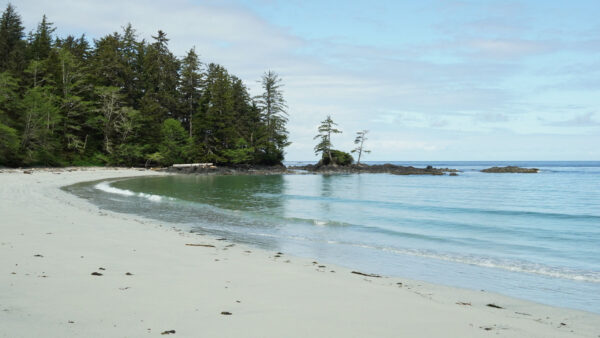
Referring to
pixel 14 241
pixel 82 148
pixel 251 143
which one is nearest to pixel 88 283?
pixel 14 241

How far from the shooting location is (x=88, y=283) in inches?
199

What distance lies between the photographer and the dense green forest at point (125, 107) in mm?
43128

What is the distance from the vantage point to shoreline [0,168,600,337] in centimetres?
387

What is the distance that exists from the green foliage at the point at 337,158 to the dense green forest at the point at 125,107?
8.70 m

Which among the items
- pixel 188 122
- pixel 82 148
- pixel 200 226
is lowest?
pixel 200 226

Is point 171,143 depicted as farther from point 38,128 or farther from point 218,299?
point 218,299

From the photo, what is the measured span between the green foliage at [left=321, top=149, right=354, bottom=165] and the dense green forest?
870 centimetres

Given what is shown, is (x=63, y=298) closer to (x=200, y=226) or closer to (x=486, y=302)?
(x=486, y=302)

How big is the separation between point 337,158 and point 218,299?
68648 millimetres

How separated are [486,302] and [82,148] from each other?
5389 cm

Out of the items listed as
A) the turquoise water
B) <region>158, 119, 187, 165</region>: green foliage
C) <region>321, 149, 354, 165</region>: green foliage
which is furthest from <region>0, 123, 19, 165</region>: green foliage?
<region>321, 149, 354, 165</region>: green foliage

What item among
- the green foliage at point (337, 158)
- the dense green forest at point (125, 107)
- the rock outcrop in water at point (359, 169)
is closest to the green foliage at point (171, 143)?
the dense green forest at point (125, 107)

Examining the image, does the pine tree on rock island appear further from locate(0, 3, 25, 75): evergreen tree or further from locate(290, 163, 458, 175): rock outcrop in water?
locate(0, 3, 25, 75): evergreen tree

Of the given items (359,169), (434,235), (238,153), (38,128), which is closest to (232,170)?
(238,153)
